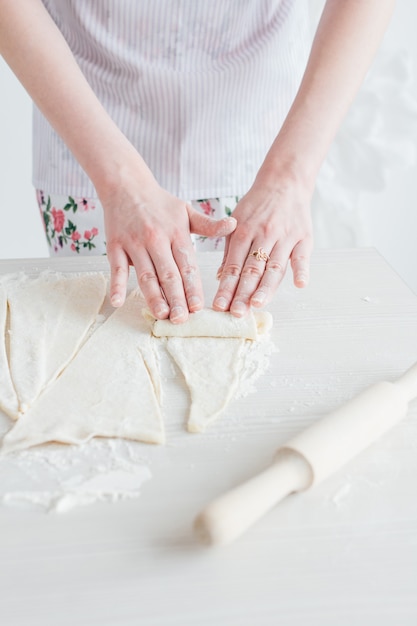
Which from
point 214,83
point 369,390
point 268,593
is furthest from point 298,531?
point 214,83

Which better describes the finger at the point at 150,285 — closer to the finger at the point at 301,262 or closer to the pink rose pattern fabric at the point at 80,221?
the finger at the point at 301,262

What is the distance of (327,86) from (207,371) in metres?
0.61

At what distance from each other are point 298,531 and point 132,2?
1.07 meters

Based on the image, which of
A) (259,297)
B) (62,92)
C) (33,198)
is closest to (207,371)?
(259,297)

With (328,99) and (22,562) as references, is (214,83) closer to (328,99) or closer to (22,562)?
(328,99)

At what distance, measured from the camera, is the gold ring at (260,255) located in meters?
1.13

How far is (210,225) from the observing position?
1153mm

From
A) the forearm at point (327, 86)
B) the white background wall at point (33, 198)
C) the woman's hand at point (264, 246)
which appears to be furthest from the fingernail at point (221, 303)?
the white background wall at point (33, 198)

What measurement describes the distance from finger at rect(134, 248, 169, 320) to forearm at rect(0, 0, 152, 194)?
15 cm

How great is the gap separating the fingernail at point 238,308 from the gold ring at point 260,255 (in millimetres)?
95

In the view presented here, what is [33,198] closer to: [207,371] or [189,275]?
[189,275]

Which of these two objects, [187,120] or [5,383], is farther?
[187,120]

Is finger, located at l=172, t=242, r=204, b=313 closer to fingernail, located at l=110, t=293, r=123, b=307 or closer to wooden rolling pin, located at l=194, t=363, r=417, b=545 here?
fingernail, located at l=110, t=293, r=123, b=307

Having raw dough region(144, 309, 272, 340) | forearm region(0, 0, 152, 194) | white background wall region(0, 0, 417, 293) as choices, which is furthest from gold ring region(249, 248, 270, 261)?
white background wall region(0, 0, 417, 293)
